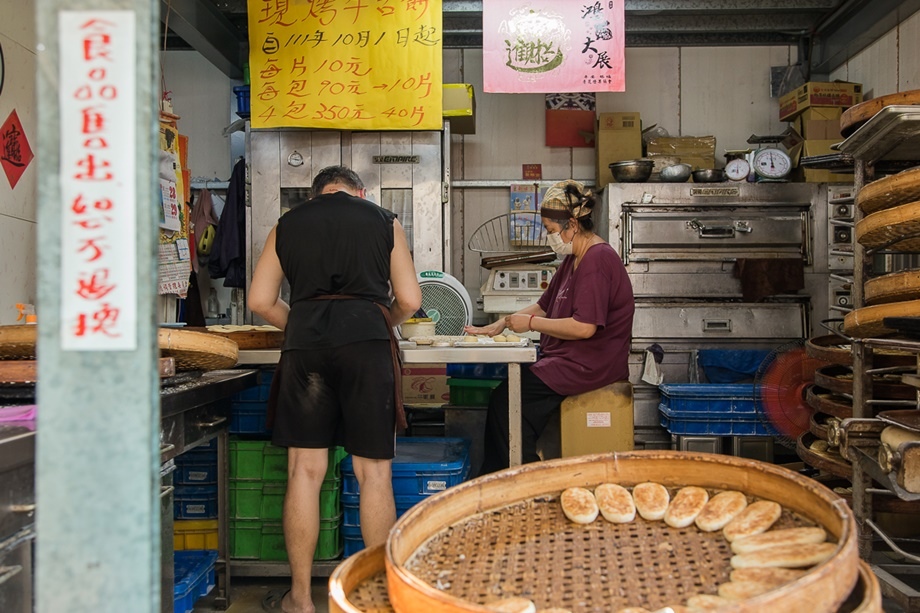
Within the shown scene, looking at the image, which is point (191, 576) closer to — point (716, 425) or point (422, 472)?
point (422, 472)

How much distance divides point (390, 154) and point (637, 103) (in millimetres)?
2257

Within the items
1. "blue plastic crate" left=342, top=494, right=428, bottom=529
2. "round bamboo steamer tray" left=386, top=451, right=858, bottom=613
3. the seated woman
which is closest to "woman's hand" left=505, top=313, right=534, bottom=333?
the seated woman

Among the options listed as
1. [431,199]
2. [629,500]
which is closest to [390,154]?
[431,199]

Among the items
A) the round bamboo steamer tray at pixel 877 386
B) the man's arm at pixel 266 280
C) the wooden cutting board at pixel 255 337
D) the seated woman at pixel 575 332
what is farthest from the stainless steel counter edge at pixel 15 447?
the round bamboo steamer tray at pixel 877 386

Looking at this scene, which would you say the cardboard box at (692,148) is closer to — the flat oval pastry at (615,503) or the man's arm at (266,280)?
the man's arm at (266,280)

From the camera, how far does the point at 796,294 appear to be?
518 cm

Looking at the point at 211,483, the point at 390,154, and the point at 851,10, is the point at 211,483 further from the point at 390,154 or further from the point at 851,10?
the point at 851,10

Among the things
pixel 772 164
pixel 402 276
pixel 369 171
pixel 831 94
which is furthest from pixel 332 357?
pixel 831 94

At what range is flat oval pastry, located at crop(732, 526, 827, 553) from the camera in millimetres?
1227

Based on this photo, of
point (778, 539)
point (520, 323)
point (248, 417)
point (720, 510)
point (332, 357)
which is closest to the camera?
point (778, 539)

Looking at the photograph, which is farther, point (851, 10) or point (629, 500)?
point (851, 10)

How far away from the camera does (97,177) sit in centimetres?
90

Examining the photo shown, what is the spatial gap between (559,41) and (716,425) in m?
2.53

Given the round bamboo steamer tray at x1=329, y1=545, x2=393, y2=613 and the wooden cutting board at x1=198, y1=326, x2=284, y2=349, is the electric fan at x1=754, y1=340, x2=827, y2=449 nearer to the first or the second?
the wooden cutting board at x1=198, y1=326, x2=284, y2=349
